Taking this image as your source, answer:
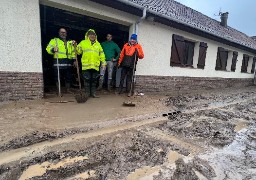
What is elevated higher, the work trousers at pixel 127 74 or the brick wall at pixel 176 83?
the work trousers at pixel 127 74

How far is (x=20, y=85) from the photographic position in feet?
18.6

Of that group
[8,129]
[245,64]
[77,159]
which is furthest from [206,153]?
[245,64]

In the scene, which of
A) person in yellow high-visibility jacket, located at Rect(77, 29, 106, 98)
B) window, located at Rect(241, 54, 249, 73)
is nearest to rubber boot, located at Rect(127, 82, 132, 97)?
person in yellow high-visibility jacket, located at Rect(77, 29, 106, 98)

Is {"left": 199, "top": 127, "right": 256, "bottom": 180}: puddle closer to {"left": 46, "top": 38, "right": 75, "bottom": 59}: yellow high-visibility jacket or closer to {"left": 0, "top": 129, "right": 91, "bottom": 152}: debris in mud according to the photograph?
{"left": 0, "top": 129, "right": 91, "bottom": 152}: debris in mud

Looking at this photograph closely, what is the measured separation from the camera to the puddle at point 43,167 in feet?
8.62

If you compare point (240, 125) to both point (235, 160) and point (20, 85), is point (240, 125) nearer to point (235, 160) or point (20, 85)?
point (235, 160)

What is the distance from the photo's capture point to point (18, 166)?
109 inches

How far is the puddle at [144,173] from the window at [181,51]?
7.40 m

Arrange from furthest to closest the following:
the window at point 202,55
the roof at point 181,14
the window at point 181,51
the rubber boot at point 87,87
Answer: the window at point 202,55
the window at point 181,51
the roof at point 181,14
the rubber boot at point 87,87

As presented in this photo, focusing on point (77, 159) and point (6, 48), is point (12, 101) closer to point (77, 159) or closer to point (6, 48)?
point (6, 48)

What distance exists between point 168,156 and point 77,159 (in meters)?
1.40

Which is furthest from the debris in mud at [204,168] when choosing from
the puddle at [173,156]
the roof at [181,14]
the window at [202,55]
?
the window at [202,55]

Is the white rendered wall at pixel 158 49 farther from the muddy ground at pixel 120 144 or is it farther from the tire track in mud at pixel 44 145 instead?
the tire track in mud at pixel 44 145

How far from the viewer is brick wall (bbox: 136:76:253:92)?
8656 millimetres
